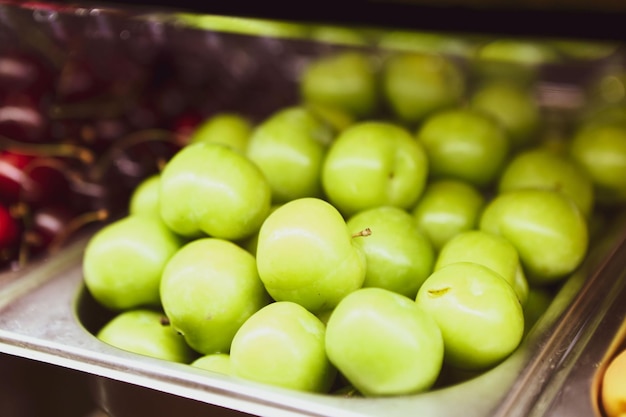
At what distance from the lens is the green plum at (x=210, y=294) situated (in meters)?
1.06

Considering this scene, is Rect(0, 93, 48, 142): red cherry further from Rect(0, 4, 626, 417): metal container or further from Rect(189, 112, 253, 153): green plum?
Rect(189, 112, 253, 153): green plum

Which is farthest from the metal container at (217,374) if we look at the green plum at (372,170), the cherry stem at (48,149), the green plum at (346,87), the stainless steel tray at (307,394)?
the green plum at (346,87)

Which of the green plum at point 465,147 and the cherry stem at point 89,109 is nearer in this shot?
the green plum at point 465,147

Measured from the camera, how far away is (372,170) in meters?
1.28

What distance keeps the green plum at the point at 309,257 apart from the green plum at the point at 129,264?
0.24 meters

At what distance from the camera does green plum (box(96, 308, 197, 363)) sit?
3.63 ft

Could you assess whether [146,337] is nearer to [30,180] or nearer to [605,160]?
[30,180]

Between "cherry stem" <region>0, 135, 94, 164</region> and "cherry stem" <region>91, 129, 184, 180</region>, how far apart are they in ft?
0.12

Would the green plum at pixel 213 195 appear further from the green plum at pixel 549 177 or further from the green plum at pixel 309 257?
the green plum at pixel 549 177

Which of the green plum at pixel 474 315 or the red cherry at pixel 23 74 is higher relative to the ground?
the red cherry at pixel 23 74

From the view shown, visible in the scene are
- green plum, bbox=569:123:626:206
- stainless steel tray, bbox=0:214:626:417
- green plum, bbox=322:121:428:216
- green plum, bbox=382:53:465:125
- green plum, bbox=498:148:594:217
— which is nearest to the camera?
stainless steel tray, bbox=0:214:626:417

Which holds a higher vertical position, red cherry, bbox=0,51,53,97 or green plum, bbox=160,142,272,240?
red cherry, bbox=0,51,53,97

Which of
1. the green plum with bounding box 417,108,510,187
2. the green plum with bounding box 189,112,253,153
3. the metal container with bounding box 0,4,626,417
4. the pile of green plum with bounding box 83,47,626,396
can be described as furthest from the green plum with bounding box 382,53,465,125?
the metal container with bounding box 0,4,626,417

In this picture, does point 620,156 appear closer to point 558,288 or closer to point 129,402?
point 558,288
